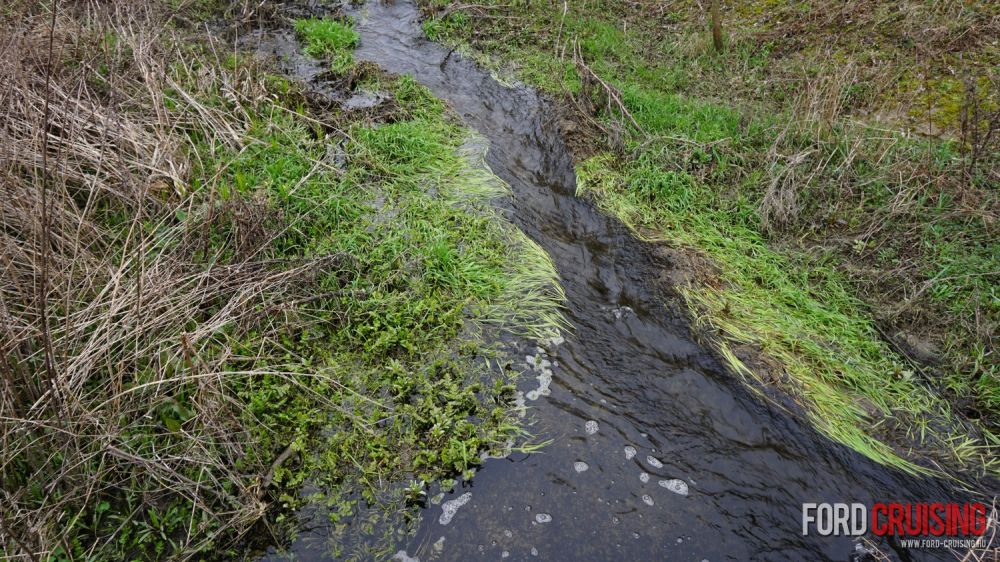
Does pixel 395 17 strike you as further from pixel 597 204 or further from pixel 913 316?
pixel 913 316

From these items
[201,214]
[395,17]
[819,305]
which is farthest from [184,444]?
[395,17]

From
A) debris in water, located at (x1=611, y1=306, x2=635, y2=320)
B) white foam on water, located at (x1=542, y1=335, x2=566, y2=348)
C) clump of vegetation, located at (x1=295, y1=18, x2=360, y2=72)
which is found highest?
clump of vegetation, located at (x1=295, y1=18, x2=360, y2=72)

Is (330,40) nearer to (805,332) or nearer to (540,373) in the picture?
(540,373)

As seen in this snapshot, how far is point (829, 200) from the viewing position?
568 centimetres

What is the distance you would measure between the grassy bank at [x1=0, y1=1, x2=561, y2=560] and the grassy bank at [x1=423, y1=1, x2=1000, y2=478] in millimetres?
1851

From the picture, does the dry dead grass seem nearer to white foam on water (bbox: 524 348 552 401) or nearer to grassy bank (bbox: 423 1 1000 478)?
white foam on water (bbox: 524 348 552 401)

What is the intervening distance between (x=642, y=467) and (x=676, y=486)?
25 cm

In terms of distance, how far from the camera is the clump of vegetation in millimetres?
8648

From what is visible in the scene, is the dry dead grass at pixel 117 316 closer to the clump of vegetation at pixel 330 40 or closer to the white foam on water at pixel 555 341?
the white foam on water at pixel 555 341

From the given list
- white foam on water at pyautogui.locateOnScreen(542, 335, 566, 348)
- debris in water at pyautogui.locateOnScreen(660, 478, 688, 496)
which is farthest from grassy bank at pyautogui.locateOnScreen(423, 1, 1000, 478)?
white foam on water at pyautogui.locateOnScreen(542, 335, 566, 348)

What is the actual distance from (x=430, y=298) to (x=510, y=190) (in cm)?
215

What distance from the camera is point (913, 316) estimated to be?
4.68 meters

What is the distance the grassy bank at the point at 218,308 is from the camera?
121 inches

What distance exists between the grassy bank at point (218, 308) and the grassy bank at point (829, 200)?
6.07ft
